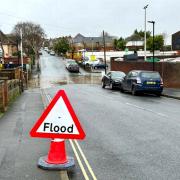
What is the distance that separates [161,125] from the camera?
1279cm

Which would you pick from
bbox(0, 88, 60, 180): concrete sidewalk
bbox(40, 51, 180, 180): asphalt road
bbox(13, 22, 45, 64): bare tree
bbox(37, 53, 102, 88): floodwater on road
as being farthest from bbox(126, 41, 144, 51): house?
bbox(0, 88, 60, 180): concrete sidewalk

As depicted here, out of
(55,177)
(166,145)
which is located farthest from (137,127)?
(55,177)

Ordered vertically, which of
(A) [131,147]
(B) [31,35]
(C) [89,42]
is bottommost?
(A) [131,147]

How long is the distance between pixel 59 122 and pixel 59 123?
0.06 ft

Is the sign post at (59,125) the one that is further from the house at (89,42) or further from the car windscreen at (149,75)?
the house at (89,42)

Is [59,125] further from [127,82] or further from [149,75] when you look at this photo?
[127,82]

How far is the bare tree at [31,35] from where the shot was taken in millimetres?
120812

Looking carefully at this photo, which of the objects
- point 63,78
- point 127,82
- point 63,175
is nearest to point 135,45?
point 63,78

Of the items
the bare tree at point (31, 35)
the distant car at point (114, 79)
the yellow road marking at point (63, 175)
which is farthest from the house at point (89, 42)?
the yellow road marking at point (63, 175)

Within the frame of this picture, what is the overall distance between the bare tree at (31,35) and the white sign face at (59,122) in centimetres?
11175

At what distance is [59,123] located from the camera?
7.22m

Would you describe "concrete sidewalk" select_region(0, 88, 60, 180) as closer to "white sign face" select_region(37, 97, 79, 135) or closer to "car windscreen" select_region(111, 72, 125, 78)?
"white sign face" select_region(37, 97, 79, 135)

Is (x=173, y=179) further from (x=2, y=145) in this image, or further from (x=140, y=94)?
(x=140, y=94)

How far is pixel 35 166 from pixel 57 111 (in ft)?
3.38
